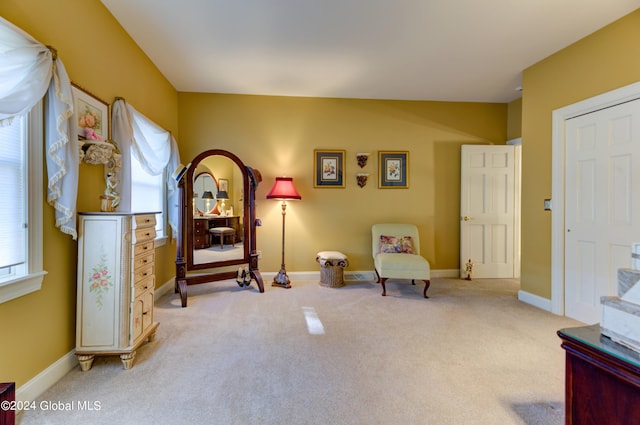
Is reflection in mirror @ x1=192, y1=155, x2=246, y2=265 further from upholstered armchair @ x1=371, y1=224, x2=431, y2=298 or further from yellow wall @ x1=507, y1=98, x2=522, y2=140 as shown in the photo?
yellow wall @ x1=507, y1=98, x2=522, y2=140

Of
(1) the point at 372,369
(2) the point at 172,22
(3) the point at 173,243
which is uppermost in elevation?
(2) the point at 172,22

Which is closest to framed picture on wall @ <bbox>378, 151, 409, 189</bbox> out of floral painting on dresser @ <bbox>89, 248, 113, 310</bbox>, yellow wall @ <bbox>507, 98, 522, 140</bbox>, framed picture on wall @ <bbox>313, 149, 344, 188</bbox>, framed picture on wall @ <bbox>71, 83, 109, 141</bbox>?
framed picture on wall @ <bbox>313, 149, 344, 188</bbox>

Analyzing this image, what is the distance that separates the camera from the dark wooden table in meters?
0.97

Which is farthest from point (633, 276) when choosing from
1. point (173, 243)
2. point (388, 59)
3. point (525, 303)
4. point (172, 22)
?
point (173, 243)

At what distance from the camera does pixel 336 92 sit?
394cm

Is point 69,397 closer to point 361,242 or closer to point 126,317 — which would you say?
point 126,317

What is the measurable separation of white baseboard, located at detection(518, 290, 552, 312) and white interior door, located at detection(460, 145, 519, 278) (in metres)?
0.92

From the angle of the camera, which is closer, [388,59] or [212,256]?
[388,59]

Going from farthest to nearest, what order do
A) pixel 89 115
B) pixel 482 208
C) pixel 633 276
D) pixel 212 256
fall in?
pixel 482 208
pixel 212 256
pixel 89 115
pixel 633 276

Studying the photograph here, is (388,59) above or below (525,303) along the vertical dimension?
above

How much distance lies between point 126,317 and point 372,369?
1.70m

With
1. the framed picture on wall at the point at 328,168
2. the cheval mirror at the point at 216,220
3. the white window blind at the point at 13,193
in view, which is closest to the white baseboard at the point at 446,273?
the framed picture on wall at the point at 328,168

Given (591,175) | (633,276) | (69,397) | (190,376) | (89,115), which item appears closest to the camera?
(633,276)

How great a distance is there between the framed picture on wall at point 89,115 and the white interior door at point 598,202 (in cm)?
424
